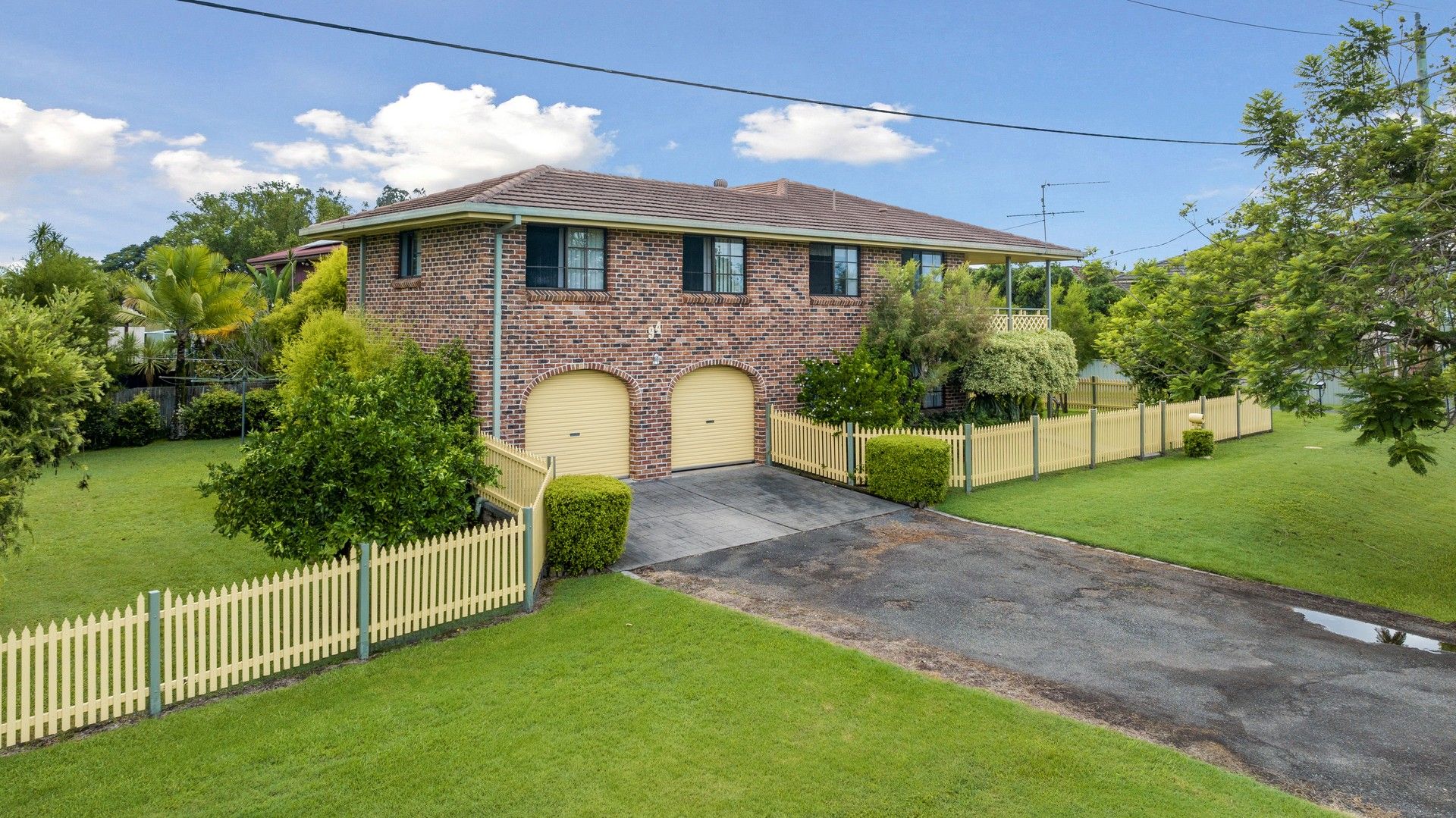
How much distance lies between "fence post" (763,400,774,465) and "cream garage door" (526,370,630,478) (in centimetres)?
335

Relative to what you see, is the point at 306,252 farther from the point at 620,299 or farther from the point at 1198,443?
the point at 1198,443

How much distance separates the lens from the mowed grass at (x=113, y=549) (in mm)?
10891

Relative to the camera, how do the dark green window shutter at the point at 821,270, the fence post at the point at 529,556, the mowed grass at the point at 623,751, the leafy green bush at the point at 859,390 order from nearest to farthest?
1. the mowed grass at the point at 623,751
2. the fence post at the point at 529,556
3. the leafy green bush at the point at 859,390
4. the dark green window shutter at the point at 821,270

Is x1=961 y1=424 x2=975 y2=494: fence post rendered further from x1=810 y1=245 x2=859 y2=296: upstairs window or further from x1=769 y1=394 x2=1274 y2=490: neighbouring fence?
x1=810 y1=245 x2=859 y2=296: upstairs window

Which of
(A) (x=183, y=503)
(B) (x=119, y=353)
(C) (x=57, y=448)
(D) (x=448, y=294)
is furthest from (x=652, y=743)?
(B) (x=119, y=353)

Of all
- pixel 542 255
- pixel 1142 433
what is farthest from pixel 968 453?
pixel 542 255

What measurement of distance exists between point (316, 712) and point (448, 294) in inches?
404

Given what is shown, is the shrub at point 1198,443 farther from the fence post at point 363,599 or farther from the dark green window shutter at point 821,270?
the fence post at point 363,599

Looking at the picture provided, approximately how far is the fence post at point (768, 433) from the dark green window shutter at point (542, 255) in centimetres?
552

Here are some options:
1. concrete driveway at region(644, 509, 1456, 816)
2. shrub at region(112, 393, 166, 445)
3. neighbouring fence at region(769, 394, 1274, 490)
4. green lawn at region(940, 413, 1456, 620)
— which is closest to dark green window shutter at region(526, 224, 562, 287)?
neighbouring fence at region(769, 394, 1274, 490)

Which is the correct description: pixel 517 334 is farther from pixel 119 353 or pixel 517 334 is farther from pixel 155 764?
pixel 119 353

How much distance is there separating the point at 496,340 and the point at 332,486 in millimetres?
6552

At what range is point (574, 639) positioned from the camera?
9359 millimetres

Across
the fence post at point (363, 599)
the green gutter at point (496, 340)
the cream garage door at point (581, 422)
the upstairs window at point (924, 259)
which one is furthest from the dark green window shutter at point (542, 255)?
the upstairs window at point (924, 259)
